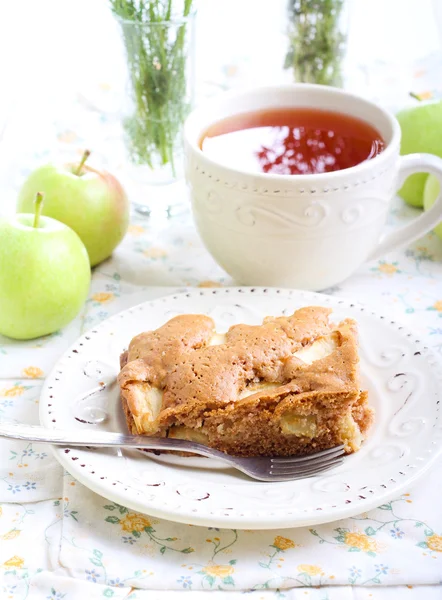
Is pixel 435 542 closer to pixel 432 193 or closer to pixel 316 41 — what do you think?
pixel 432 193

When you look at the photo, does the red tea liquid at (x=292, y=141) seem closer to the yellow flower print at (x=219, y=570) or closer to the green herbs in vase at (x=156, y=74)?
the green herbs in vase at (x=156, y=74)

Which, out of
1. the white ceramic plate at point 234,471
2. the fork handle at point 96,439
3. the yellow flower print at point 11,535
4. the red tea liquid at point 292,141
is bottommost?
the yellow flower print at point 11,535

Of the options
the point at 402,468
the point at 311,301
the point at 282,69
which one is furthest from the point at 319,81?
the point at 402,468

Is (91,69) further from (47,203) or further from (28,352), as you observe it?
(28,352)

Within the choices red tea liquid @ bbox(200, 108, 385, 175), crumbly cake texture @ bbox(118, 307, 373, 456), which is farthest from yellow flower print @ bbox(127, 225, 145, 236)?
crumbly cake texture @ bbox(118, 307, 373, 456)

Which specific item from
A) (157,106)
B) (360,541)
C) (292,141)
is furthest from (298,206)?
(360,541)

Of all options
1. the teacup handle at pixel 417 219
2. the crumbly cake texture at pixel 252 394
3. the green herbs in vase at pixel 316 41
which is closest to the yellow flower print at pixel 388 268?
the teacup handle at pixel 417 219

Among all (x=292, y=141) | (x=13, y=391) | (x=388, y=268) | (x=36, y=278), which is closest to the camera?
(x=13, y=391)
